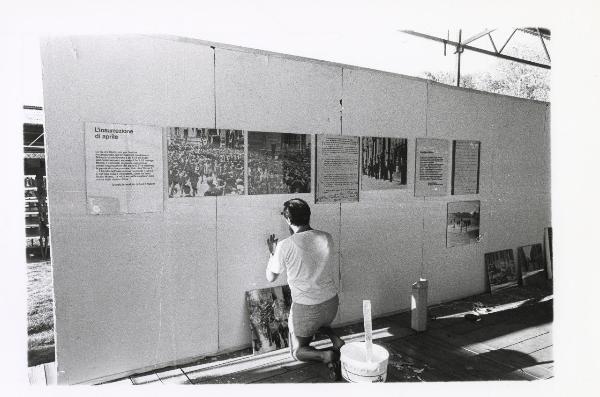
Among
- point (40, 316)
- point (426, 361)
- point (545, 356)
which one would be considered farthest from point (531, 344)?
point (40, 316)

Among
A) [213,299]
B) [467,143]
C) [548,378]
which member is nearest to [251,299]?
[213,299]

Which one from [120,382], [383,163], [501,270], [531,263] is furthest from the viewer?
[531,263]

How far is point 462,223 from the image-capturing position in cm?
585

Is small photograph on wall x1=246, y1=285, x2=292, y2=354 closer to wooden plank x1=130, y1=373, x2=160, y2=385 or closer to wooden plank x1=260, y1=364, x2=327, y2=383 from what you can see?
wooden plank x1=260, y1=364, x2=327, y2=383

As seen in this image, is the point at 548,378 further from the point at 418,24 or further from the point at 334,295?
the point at 418,24

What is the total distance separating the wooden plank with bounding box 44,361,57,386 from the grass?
16 centimetres

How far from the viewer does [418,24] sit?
3.07m

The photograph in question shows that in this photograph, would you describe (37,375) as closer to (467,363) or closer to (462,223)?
(467,363)

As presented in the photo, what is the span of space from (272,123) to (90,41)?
1735 millimetres

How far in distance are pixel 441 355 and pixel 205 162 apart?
3.03 meters

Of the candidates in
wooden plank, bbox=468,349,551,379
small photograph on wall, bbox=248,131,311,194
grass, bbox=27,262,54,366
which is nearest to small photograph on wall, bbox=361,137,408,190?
small photograph on wall, bbox=248,131,311,194

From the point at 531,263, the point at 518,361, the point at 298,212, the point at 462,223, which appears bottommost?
the point at 518,361

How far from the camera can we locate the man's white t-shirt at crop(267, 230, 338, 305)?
3602 mm

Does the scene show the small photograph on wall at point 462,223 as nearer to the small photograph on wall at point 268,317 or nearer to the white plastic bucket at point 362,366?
the small photograph on wall at point 268,317
